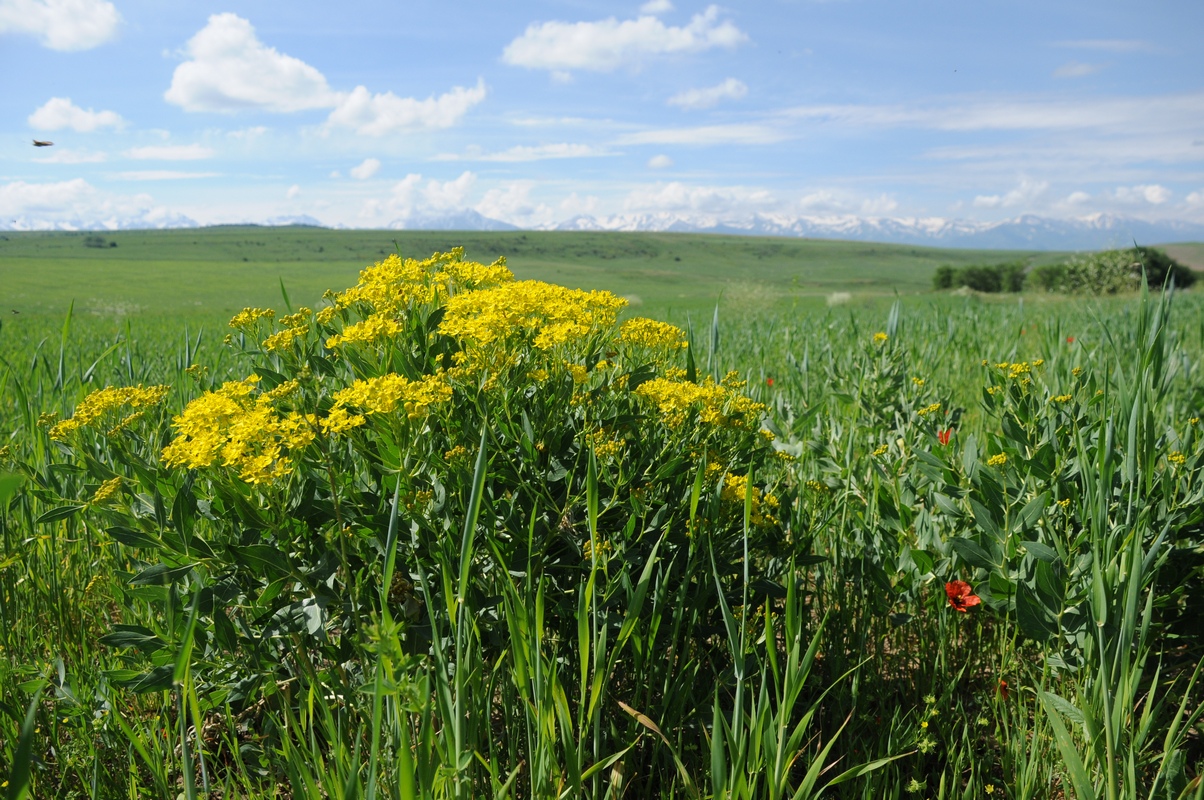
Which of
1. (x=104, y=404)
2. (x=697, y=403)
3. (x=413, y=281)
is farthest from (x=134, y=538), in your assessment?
(x=697, y=403)

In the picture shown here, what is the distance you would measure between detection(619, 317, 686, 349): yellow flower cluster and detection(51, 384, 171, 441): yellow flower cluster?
1127mm

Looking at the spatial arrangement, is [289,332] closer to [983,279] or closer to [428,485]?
[428,485]

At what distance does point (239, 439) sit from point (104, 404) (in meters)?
0.52

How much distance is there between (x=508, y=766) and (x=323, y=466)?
75cm

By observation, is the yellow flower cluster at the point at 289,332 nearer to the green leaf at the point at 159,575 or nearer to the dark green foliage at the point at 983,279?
the green leaf at the point at 159,575

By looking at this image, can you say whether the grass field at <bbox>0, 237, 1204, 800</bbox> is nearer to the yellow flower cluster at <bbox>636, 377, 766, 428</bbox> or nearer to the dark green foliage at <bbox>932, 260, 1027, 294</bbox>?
the yellow flower cluster at <bbox>636, 377, 766, 428</bbox>

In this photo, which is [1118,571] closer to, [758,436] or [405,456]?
[758,436]

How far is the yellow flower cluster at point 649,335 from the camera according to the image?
197 cm

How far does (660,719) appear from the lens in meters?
1.60

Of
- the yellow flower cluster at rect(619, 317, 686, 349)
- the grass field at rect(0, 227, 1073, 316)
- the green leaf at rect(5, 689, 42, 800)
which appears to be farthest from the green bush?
the grass field at rect(0, 227, 1073, 316)

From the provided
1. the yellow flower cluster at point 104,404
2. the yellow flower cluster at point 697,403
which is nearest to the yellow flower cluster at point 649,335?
the yellow flower cluster at point 697,403

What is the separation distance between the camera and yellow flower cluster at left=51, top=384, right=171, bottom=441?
5.41 feet

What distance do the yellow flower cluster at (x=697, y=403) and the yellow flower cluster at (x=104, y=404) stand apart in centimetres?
115

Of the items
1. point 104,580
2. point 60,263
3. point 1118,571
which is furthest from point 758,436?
point 60,263
